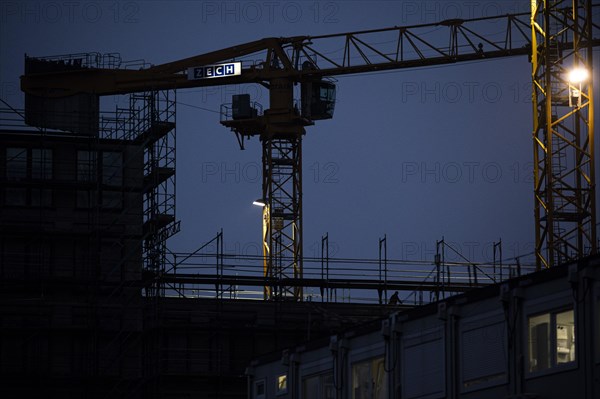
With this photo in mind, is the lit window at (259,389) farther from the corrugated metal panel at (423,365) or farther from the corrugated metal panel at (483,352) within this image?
the corrugated metal panel at (483,352)

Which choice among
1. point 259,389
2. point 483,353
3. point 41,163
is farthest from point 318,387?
point 41,163

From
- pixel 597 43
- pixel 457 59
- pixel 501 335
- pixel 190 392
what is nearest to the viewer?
pixel 501 335

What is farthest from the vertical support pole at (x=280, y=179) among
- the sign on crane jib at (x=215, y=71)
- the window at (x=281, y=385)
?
the window at (x=281, y=385)

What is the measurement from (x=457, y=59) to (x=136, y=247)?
3116 centimetres

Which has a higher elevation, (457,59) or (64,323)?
(457,59)

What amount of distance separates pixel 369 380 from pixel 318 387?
3.24 meters

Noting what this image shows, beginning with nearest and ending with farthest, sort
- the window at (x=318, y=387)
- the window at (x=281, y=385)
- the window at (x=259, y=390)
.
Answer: the window at (x=318, y=387) < the window at (x=281, y=385) < the window at (x=259, y=390)

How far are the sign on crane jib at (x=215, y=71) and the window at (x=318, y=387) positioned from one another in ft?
163

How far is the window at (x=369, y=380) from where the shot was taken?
143 ft

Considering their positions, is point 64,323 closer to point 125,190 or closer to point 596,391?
point 125,190

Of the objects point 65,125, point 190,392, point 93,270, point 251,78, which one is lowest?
point 190,392

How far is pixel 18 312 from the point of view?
70.4m

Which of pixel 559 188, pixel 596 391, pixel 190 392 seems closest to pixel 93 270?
pixel 190 392

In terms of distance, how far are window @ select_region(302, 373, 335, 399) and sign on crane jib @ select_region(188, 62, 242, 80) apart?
49569mm
